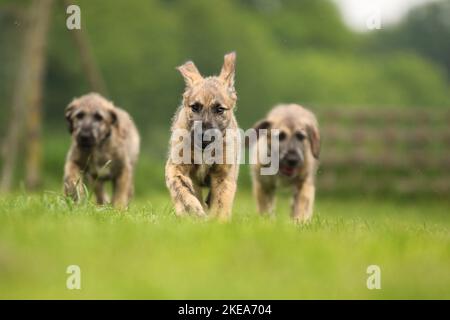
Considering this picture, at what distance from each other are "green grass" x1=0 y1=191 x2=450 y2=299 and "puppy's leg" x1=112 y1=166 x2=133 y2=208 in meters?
2.96

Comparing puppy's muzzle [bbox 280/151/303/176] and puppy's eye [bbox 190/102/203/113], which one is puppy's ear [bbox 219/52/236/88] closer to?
puppy's eye [bbox 190/102/203/113]

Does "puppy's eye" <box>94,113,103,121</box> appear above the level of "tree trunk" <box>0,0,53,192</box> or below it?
below

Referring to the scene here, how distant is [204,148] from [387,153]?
13095mm

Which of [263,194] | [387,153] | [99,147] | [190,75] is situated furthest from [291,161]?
[387,153]

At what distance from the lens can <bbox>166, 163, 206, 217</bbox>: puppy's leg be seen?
21.5 feet

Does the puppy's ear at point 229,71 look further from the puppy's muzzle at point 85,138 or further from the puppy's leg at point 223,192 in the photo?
the puppy's muzzle at point 85,138

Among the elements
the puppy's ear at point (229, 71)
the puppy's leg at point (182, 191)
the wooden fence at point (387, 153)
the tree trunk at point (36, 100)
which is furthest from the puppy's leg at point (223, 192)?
the wooden fence at point (387, 153)

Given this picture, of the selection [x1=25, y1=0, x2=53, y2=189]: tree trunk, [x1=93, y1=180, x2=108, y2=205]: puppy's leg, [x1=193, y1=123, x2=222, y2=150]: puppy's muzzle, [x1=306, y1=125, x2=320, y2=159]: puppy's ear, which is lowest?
→ [x1=193, y1=123, x2=222, y2=150]: puppy's muzzle

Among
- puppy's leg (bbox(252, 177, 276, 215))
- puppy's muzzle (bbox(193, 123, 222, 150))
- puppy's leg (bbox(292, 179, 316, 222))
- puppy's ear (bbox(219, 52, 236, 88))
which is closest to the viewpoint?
puppy's muzzle (bbox(193, 123, 222, 150))

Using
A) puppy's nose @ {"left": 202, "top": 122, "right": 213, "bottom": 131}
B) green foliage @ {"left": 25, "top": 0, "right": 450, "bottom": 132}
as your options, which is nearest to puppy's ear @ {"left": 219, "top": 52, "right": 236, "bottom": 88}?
puppy's nose @ {"left": 202, "top": 122, "right": 213, "bottom": 131}

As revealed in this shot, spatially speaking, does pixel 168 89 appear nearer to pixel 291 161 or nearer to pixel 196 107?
pixel 291 161

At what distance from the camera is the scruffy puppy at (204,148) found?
677 cm

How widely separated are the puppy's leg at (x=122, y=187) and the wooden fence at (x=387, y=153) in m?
10.1

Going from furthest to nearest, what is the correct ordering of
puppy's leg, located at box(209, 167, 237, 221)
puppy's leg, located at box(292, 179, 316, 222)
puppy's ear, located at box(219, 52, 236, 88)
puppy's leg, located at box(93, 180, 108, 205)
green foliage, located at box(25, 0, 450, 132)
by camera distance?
green foliage, located at box(25, 0, 450, 132)
puppy's leg, located at box(93, 180, 108, 205)
puppy's leg, located at box(292, 179, 316, 222)
puppy's ear, located at box(219, 52, 236, 88)
puppy's leg, located at box(209, 167, 237, 221)
